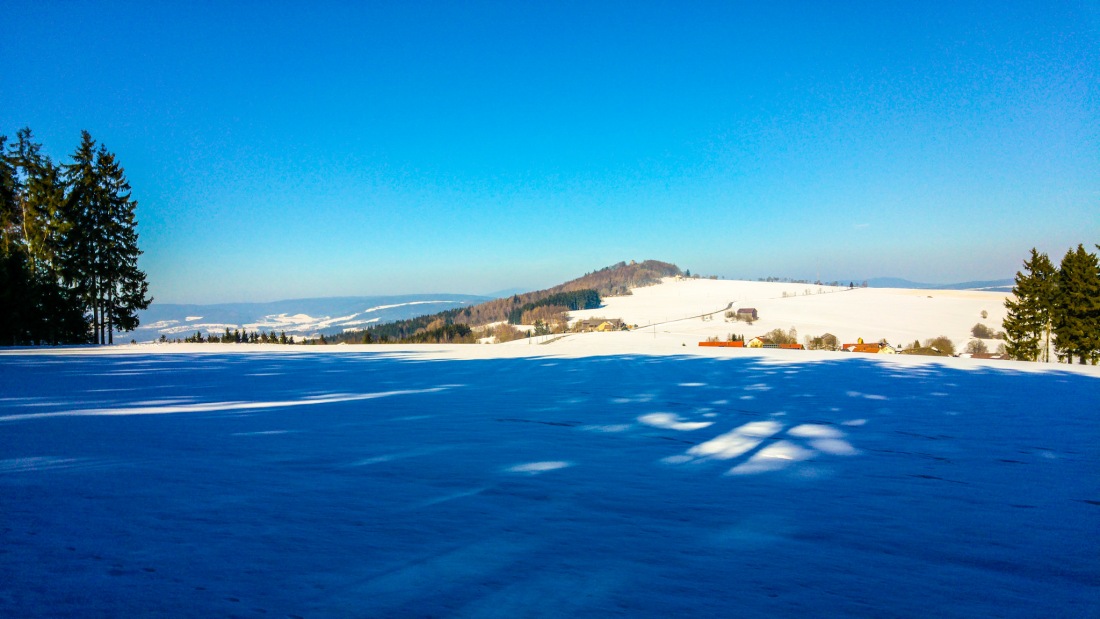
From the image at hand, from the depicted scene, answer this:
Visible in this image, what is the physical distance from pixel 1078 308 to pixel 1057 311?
125 cm

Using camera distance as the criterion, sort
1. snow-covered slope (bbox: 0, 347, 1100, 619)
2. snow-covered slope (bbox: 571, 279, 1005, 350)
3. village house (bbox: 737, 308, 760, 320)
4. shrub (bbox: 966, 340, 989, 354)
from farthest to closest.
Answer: village house (bbox: 737, 308, 760, 320)
snow-covered slope (bbox: 571, 279, 1005, 350)
shrub (bbox: 966, 340, 989, 354)
snow-covered slope (bbox: 0, 347, 1100, 619)

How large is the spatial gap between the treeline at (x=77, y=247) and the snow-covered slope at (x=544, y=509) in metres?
20.0

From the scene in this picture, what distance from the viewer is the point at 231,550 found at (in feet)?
5.61

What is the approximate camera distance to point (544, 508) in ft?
7.43

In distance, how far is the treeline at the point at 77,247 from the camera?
19.6 m

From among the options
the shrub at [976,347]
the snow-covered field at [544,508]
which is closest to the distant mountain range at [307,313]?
the snow-covered field at [544,508]

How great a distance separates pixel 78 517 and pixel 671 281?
8785 cm

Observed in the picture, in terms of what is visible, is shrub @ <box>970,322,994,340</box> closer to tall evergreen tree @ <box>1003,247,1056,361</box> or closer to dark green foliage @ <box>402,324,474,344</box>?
tall evergreen tree @ <box>1003,247,1056,361</box>

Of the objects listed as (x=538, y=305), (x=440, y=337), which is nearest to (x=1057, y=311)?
(x=440, y=337)

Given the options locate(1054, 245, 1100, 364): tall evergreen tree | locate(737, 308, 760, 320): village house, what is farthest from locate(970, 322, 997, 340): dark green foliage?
locate(737, 308, 760, 320): village house

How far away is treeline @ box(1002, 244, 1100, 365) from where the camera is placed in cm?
2095

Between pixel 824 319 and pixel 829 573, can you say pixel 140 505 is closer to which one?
pixel 829 573

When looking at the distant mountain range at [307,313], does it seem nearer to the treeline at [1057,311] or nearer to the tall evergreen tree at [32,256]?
the tall evergreen tree at [32,256]

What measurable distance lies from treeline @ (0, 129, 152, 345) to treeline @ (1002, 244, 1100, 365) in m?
37.1
